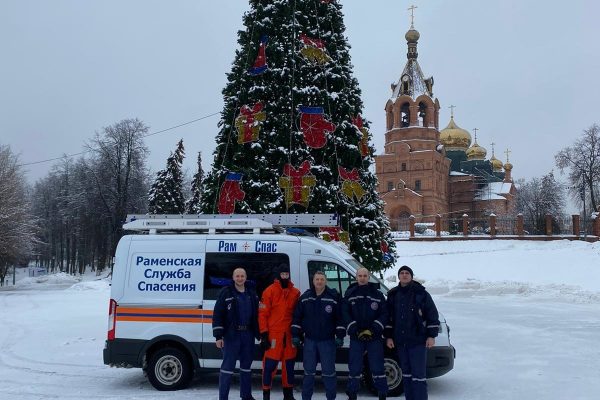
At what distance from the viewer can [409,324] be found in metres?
6.82

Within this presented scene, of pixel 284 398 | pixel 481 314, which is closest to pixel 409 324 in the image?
pixel 284 398

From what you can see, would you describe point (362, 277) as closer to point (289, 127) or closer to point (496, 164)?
point (289, 127)

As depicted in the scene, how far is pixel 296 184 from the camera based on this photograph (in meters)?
15.0

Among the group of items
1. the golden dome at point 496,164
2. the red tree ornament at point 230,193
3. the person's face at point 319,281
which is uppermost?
the golden dome at point 496,164

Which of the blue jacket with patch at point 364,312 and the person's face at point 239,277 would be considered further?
the person's face at point 239,277

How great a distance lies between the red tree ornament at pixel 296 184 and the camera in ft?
48.8

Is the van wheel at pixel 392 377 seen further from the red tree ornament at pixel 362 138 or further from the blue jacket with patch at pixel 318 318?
the red tree ornament at pixel 362 138

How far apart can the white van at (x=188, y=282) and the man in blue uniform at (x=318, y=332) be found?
3.40 feet

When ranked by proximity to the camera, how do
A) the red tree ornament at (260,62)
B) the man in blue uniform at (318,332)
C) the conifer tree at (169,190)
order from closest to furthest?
the man in blue uniform at (318,332) → the red tree ornament at (260,62) → the conifer tree at (169,190)

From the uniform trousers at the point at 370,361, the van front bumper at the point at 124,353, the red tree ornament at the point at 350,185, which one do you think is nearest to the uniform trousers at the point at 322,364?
the uniform trousers at the point at 370,361

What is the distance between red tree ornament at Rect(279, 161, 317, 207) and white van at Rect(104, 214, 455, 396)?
6298mm

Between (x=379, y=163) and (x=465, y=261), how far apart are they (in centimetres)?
3952

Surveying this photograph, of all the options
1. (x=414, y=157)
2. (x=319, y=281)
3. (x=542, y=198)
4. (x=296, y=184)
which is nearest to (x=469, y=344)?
(x=296, y=184)

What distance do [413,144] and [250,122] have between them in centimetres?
6223
